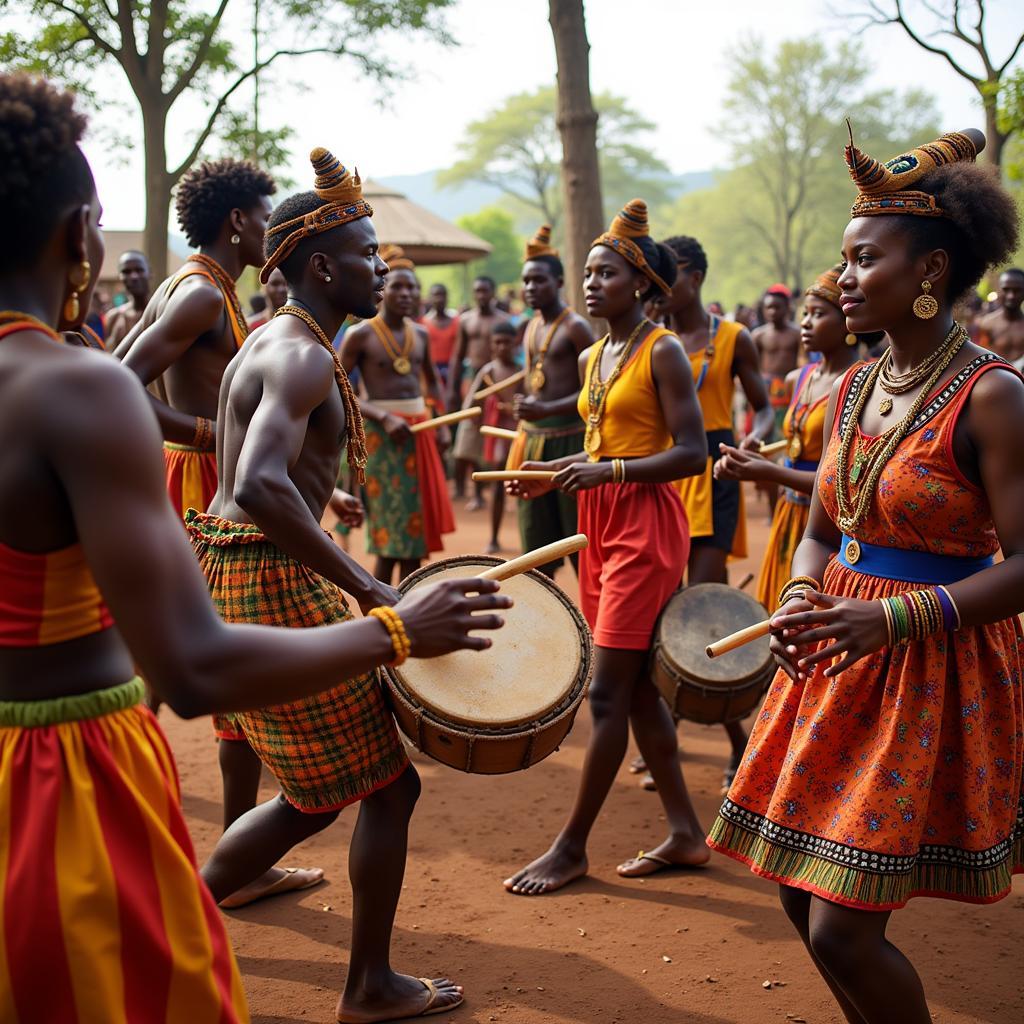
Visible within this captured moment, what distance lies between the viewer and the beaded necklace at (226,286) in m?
4.58

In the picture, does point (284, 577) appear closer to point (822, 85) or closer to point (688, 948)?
point (688, 948)

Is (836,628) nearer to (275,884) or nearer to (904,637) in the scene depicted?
(904,637)

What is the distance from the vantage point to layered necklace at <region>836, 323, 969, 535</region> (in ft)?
8.68

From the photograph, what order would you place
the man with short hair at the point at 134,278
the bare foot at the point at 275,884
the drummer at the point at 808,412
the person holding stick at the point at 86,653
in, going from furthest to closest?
1. the man with short hair at the point at 134,278
2. the drummer at the point at 808,412
3. the bare foot at the point at 275,884
4. the person holding stick at the point at 86,653

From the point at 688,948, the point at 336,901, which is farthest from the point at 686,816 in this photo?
the point at 336,901

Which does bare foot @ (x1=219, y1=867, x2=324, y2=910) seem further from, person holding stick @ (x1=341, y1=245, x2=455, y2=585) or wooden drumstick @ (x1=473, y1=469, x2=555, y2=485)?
person holding stick @ (x1=341, y1=245, x2=455, y2=585)

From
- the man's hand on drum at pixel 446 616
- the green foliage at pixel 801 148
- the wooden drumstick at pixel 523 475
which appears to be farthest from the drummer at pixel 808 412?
the green foliage at pixel 801 148

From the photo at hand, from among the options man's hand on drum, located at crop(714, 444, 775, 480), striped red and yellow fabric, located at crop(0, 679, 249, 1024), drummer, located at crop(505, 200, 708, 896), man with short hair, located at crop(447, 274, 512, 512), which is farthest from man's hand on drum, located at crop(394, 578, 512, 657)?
man with short hair, located at crop(447, 274, 512, 512)

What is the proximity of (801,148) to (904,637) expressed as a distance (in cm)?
6010

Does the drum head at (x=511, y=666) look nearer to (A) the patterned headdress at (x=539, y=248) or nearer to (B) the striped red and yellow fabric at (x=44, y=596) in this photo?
(B) the striped red and yellow fabric at (x=44, y=596)

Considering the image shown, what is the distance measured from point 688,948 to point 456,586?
2279 mm

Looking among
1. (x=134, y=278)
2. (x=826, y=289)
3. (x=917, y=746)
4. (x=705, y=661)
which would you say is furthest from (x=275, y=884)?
(x=134, y=278)

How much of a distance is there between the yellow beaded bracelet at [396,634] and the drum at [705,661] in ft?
8.44

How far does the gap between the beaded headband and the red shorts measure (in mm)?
892
